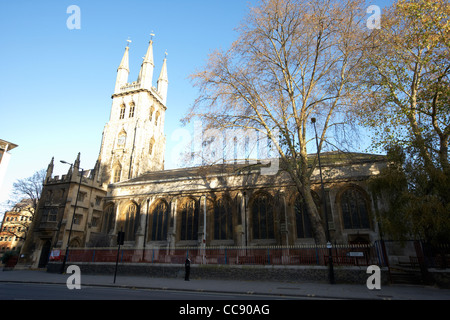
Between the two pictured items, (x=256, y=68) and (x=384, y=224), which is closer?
(x=384, y=224)

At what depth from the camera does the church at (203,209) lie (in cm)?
2084

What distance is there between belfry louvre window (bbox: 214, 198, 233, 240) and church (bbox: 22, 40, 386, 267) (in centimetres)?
9

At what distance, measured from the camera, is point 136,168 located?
35.3 m

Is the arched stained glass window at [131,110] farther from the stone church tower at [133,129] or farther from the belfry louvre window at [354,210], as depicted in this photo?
the belfry louvre window at [354,210]

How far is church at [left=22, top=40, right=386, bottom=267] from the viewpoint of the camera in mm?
20844

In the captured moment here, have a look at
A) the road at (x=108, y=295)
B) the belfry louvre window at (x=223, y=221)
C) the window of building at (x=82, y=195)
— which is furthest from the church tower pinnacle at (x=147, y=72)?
the road at (x=108, y=295)

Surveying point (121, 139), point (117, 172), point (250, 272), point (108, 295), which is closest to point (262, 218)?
point (250, 272)

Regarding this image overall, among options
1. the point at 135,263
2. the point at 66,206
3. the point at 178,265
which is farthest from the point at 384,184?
the point at 66,206

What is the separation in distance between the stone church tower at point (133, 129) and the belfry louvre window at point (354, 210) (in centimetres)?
2587

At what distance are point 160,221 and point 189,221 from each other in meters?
3.33

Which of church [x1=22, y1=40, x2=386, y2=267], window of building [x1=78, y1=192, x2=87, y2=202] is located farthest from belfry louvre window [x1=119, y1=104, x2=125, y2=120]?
window of building [x1=78, y1=192, x2=87, y2=202]

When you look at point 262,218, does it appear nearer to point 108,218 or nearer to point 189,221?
point 189,221
